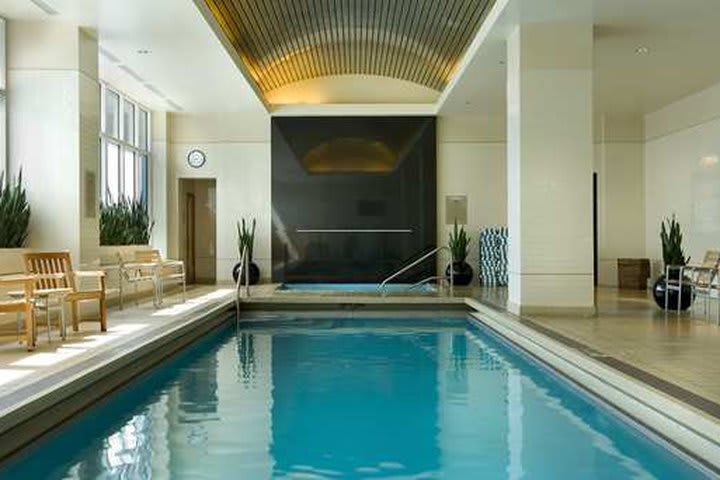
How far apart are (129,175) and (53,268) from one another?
669cm

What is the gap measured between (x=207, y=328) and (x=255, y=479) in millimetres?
5269

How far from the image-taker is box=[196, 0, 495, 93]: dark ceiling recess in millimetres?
9836

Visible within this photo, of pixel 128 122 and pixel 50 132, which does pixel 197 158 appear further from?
pixel 50 132

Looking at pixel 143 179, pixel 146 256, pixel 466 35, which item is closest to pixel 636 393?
pixel 466 35

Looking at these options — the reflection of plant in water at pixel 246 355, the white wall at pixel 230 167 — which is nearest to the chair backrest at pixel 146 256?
the reflection of plant in water at pixel 246 355

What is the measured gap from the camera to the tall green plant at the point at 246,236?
14336 mm

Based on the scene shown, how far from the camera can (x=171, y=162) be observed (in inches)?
582

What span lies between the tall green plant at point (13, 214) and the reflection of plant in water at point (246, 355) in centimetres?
275

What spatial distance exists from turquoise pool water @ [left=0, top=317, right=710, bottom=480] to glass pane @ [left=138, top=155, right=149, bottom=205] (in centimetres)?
819

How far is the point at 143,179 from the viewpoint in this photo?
46.8ft

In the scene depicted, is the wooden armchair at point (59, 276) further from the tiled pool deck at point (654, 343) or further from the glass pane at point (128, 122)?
the glass pane at point (128, 122)

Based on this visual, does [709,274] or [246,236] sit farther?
[246,236]

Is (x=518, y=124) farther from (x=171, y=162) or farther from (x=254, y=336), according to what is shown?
(x=171, y=162)

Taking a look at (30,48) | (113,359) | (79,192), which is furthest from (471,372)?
(30,48)
